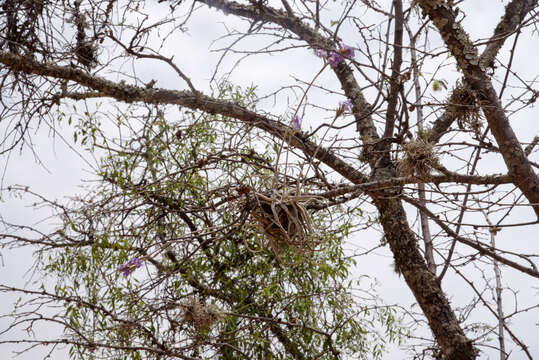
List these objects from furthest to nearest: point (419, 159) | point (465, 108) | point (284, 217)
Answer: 1. point (465, 108)
2. point (419, 159)
3. point (284, 217)

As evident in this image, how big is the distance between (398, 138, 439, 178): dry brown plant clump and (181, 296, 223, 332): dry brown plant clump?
2.43 ft

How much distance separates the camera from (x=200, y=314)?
148 centimetres

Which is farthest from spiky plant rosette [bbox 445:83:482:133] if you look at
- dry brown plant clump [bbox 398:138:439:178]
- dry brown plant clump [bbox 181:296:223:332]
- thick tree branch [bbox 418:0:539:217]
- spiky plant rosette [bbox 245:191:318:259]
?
dry brown plant clump [bbox 181:296:223:332]

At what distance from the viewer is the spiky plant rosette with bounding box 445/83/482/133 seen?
5.11ft

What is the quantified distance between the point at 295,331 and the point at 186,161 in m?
0.82

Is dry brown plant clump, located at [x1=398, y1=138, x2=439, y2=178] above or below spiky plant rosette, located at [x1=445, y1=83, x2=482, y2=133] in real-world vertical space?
below

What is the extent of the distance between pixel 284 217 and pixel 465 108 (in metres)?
0.82

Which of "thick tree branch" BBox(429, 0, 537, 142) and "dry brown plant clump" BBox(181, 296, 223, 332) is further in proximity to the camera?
"thick tree branch" BBox(429, 0, 537, 142)

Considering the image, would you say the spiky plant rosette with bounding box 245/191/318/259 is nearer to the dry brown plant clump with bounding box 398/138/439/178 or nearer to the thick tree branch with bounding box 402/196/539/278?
the dry brown plant clump with bounding box 398/138/439/178

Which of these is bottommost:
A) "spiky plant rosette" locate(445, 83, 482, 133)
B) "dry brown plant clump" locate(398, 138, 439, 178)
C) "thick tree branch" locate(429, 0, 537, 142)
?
"dry brown plant clump" locate(398, 138, 439, 178)

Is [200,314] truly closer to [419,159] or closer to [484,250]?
[419,159]

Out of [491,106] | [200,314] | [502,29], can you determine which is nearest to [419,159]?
[491,106]

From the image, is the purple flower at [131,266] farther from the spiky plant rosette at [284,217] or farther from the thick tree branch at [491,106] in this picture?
the thick tree branch at [491,106]

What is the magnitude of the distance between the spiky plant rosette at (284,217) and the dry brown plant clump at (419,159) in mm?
455
